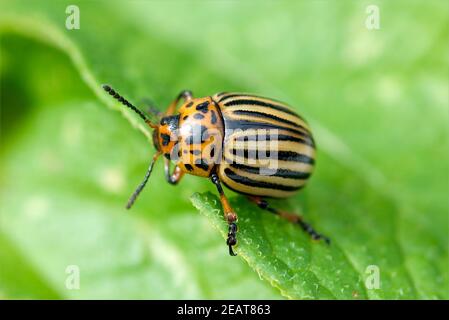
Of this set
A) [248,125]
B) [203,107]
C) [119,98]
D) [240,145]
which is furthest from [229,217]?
[119,98]

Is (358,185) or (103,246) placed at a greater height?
(358,185)

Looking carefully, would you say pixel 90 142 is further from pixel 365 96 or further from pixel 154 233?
pixel 365 96

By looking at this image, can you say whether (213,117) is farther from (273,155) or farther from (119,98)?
(119,98)

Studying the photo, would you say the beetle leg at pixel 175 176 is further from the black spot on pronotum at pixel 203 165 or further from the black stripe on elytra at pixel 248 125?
the black stripe on elytra at pixel 248 125

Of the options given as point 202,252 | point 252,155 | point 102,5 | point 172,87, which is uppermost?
point 102,5

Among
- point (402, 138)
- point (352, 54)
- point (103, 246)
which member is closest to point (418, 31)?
point (352, 54)

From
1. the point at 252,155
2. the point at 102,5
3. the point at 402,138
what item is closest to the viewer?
the point at 252,155

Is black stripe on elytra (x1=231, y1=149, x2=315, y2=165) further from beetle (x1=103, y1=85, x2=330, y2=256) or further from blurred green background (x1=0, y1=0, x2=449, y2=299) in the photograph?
blurred green background (x1=0, y1=0, x2=449, y2=299)
